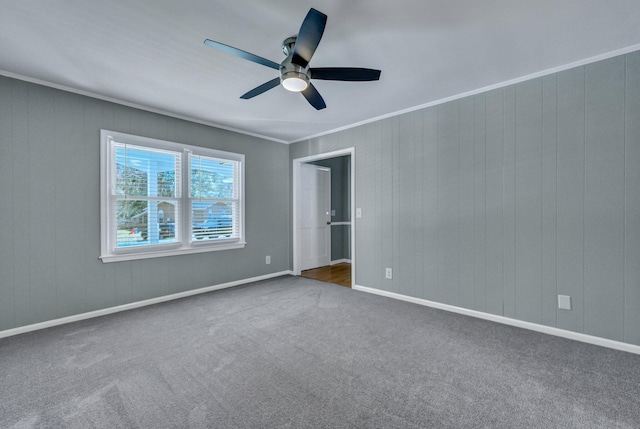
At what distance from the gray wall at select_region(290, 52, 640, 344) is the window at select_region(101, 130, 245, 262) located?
230 cm

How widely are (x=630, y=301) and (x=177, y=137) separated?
5.05m

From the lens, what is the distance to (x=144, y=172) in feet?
11.4

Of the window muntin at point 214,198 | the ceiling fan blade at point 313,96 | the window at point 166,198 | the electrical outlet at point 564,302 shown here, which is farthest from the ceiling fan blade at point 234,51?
the electrical outlet at point 564,302

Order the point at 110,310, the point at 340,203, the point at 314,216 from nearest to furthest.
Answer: the point at 110,310
the point at 314,216
the point at 340,203

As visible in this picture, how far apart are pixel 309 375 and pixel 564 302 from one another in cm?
242

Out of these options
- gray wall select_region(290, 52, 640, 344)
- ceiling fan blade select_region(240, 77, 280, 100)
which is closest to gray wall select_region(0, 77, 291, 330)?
ceiling fan blade select_region(240, 77, 280, 100)

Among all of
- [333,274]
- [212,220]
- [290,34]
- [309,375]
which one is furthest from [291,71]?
[333,274]

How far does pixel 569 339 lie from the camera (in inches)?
98.9

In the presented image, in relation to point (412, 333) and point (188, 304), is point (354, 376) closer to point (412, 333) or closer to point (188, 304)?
point (412, 333)

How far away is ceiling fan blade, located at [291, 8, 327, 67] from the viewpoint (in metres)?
1.53

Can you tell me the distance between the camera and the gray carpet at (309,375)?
1.58 m

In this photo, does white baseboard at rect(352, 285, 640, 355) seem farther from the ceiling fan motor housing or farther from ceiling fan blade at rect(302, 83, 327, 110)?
the ceiling fan motor housing

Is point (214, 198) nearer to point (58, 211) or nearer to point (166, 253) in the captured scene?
point (166, 253)

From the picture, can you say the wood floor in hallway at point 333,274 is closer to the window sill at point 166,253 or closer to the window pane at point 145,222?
the window sill at point 166,253
